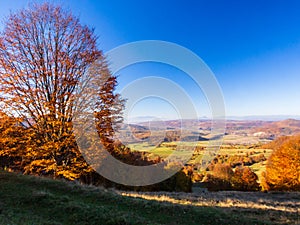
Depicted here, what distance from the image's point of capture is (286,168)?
3306 cm

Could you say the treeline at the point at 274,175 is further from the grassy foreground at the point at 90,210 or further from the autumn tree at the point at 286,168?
the grassy foreground at the point at 90,210

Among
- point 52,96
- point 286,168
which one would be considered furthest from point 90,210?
point 286,168

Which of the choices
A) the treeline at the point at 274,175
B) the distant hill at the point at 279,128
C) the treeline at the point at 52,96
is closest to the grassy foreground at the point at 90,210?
the treeline at the point at 52,96

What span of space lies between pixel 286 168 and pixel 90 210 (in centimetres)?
3640

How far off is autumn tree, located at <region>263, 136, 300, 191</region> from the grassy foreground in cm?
3221

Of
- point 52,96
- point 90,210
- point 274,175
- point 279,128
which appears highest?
point 52,96

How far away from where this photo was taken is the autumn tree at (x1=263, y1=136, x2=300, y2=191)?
Result: 32031 millimetres

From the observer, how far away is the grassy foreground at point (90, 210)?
21.3ft

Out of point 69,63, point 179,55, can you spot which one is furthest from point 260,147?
point 69,63

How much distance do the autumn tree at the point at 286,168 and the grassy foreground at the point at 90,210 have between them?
1268 inches

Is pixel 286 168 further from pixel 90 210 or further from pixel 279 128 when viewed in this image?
pixel 90 210

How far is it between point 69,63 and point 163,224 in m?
9.89

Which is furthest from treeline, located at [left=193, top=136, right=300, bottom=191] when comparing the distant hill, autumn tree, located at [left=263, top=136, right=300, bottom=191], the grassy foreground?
the grassy foreground

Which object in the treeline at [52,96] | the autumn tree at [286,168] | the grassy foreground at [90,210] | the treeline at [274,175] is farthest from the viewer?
the treeline at [274,175]
